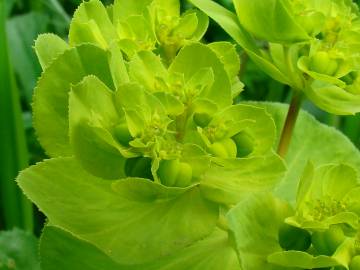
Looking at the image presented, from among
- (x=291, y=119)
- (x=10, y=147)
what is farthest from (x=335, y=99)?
(x=10, y=147)

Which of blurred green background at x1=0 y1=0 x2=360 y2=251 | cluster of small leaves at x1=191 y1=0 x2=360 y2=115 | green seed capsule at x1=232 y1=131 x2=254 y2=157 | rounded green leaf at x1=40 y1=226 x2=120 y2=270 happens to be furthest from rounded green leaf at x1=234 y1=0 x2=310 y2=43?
blurred green background at x1=0 y1=0 x2=360 y2=251

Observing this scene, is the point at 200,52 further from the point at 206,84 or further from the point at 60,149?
the point at 60,149

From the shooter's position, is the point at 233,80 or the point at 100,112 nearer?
the point at 100,112

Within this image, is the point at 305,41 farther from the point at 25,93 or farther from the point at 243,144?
the point at 25,93

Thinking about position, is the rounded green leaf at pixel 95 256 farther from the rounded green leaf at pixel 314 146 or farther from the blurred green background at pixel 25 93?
the blurred green background at pixel 25 93

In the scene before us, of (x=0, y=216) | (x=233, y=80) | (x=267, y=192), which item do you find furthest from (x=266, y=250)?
(x=0, y=216)

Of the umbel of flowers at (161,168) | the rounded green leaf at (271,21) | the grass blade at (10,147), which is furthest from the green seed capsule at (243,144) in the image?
the grass blade at (10,147)
